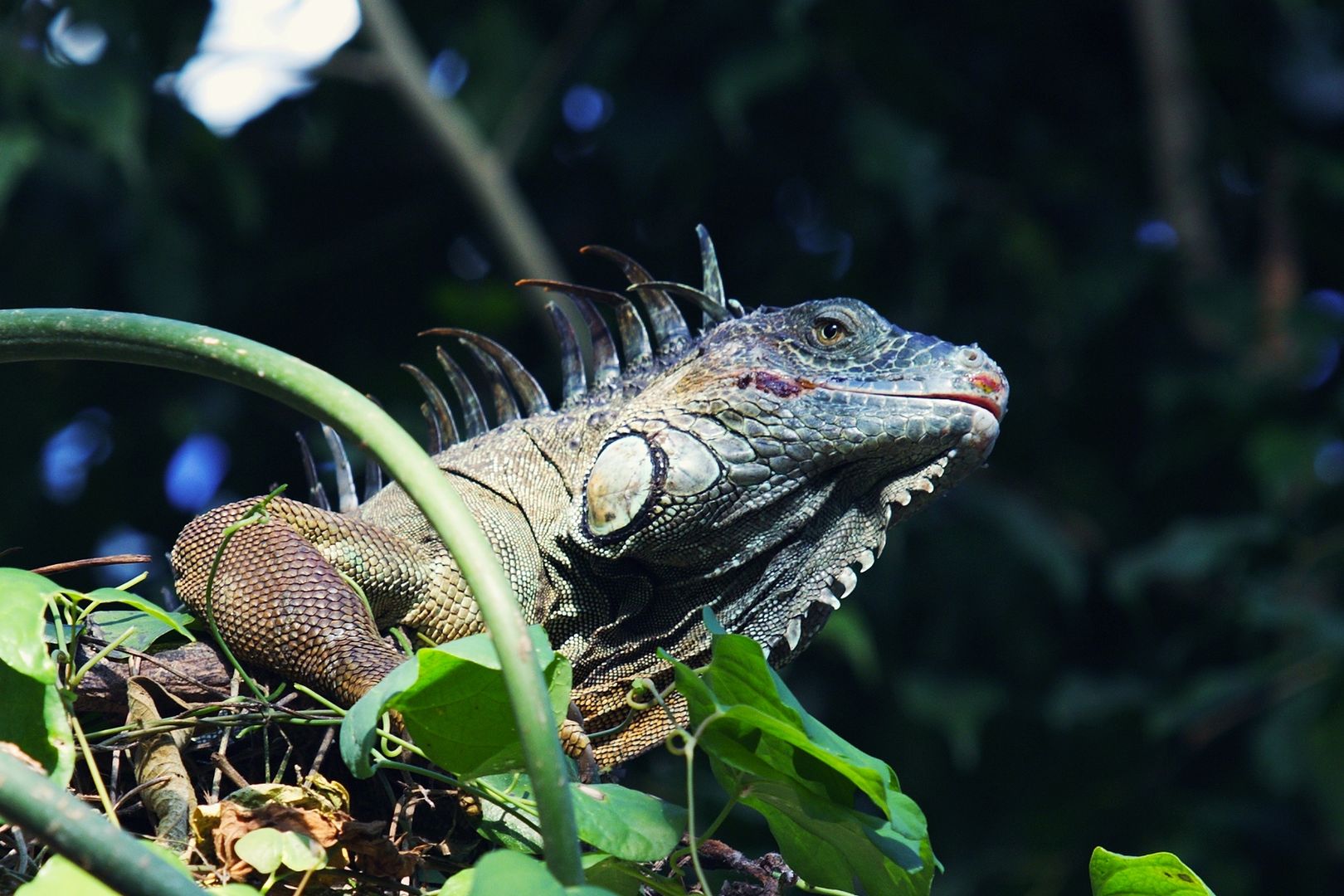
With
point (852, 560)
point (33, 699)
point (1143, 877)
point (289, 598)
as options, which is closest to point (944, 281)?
point (852, 560)

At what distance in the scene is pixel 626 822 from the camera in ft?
4.73

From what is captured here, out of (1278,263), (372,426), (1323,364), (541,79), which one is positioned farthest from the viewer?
(1278,263)

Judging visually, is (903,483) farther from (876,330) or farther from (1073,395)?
(1073,395)

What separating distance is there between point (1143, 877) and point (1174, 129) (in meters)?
5.58

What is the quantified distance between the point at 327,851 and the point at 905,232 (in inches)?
203

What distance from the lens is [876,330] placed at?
2463 millimetres

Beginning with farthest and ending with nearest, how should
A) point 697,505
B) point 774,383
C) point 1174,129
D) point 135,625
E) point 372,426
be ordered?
point 1174,129 → point 774,383 → point 697,505 → point 135,625 → point 372,426

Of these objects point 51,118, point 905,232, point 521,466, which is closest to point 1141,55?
point 905,232

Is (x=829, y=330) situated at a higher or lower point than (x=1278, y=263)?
higher

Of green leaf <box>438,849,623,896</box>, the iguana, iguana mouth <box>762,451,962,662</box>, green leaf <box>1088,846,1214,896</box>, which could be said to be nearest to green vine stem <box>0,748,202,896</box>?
green leaf <box>438,849,623,896</box>

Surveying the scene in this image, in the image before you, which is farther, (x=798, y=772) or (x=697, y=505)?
(x=697, y=505)

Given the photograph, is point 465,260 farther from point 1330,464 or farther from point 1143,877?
point 1143,877

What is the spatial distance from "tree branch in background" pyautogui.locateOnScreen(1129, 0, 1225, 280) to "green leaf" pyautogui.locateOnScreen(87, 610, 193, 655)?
5495 millimetres

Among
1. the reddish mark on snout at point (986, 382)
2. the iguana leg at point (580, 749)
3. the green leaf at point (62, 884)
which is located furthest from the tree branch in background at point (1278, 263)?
the green leaf at point (62, 884)
